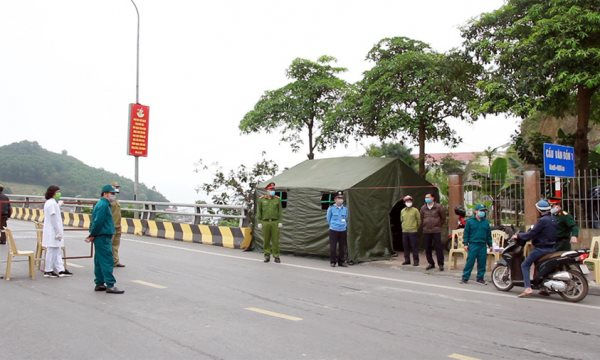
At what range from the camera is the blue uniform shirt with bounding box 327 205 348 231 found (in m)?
12.5

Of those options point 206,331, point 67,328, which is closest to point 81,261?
point 67,328

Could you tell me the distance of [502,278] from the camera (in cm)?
945

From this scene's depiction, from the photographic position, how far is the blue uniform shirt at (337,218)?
1247 centimetres

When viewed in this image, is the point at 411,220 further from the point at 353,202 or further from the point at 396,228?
the point at 396,228

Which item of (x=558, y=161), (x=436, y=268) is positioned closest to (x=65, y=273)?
(x=436, y=268)

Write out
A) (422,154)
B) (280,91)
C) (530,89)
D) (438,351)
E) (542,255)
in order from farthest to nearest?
(280,91) → (422,154) → (530,89) → (542,255) → (438,351)

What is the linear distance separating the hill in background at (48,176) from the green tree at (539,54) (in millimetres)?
32759

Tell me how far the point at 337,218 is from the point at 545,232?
5.00 meters

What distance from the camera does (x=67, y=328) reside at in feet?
19.9

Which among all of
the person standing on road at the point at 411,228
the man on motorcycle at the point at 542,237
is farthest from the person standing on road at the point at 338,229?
the man on motorcycle at the point at 542,237

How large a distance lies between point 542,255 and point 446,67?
8.47 metres

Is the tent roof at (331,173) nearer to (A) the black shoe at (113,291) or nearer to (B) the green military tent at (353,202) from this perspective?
(B) the green military tent at (353,202)

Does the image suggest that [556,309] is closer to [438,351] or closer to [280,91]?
[438,351]

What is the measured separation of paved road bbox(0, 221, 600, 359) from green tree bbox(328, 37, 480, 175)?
6781mm
